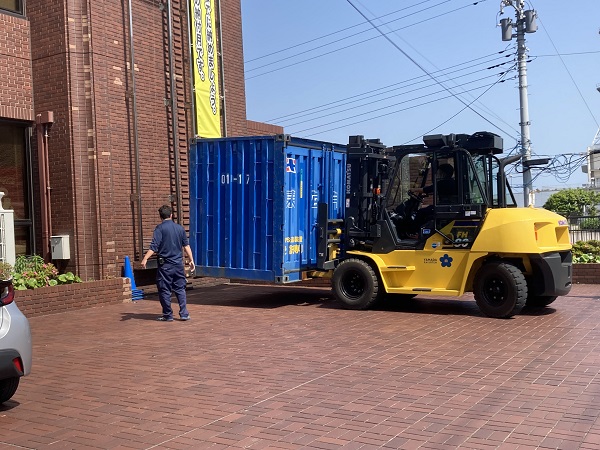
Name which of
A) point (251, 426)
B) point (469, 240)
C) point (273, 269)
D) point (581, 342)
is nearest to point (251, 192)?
point (273, 269)

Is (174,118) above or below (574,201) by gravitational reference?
above

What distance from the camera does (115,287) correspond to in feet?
44.4

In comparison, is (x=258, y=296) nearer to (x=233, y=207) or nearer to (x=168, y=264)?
(x=233, y=207)

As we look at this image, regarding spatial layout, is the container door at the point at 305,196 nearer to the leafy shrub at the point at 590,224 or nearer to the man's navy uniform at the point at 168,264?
the man's navy uniform at the point at 168,264

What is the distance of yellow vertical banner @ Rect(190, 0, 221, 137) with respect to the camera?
1617 cm

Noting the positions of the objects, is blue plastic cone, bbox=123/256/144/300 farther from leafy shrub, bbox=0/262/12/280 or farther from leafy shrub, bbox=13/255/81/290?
leafy shrub, bbox=0/262/12/280

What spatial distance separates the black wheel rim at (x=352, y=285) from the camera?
1247 cm

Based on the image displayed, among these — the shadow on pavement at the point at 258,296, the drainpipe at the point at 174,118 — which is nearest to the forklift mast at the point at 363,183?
the shadow on pavement at the point at 258,296

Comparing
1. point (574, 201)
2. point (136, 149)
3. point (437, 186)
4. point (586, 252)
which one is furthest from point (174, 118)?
point (574, 201)

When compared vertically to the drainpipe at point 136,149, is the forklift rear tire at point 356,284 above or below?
below

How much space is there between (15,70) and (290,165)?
575 cm

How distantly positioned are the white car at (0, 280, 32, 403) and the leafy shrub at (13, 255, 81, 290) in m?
6.26

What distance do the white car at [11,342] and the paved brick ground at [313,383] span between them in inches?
15.7

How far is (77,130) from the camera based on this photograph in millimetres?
13758
